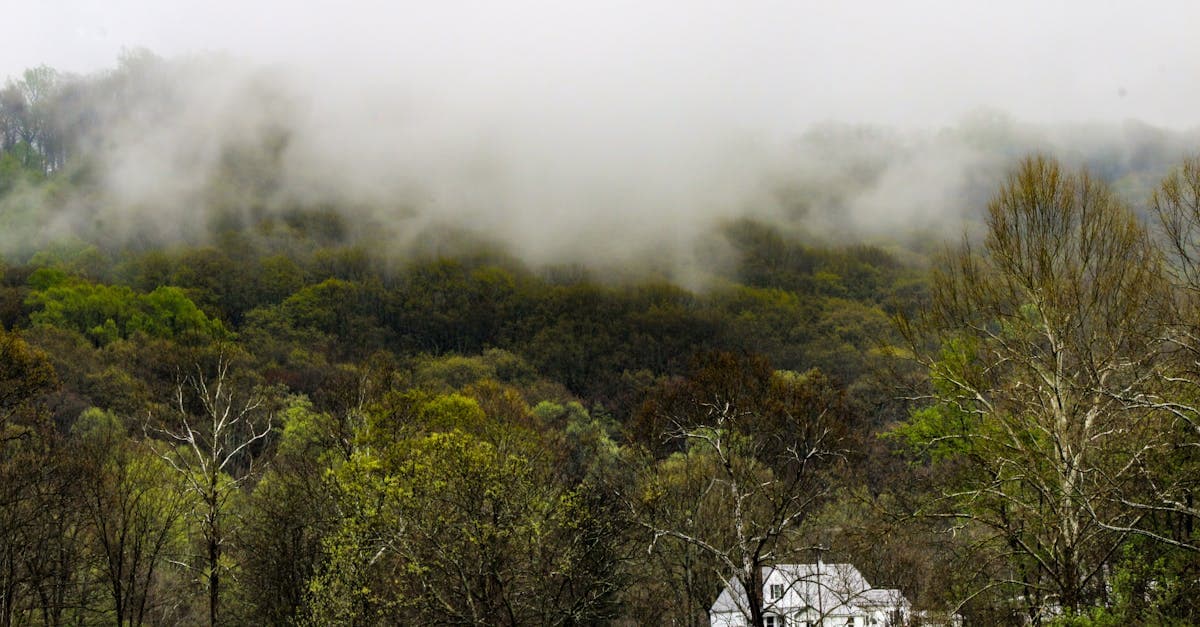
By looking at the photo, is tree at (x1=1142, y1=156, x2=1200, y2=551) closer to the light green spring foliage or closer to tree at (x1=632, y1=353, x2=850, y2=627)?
tree at (x1=632, y1=353, x2=850, y2=627)

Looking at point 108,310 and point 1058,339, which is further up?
point 108,310

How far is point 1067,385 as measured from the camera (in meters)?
19.5

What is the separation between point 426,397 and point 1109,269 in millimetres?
31634

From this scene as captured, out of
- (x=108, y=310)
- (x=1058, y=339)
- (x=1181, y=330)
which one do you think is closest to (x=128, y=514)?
(x=1058, y=339)

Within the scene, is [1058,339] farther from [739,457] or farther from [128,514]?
[128,514]

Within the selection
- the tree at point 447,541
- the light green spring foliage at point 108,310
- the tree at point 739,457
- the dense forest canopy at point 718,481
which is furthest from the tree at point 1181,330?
the light green spring foliage at point 108,310

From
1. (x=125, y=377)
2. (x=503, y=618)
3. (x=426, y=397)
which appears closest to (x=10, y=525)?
(x=503, y=618)

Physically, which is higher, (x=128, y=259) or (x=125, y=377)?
(x=128, y=259)

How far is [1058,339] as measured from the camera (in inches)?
760

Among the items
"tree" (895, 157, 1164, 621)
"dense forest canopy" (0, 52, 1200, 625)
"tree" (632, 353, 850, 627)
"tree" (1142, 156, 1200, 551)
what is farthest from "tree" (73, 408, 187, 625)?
"tree" (1142, 156, 1200, 551)

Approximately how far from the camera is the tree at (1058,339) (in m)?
18.3

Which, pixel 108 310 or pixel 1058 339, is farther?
pixel 108 310

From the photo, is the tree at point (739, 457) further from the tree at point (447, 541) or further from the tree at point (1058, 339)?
the tree at point (1058, 339)

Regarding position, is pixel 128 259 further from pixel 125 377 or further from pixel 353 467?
pixel 353 467
